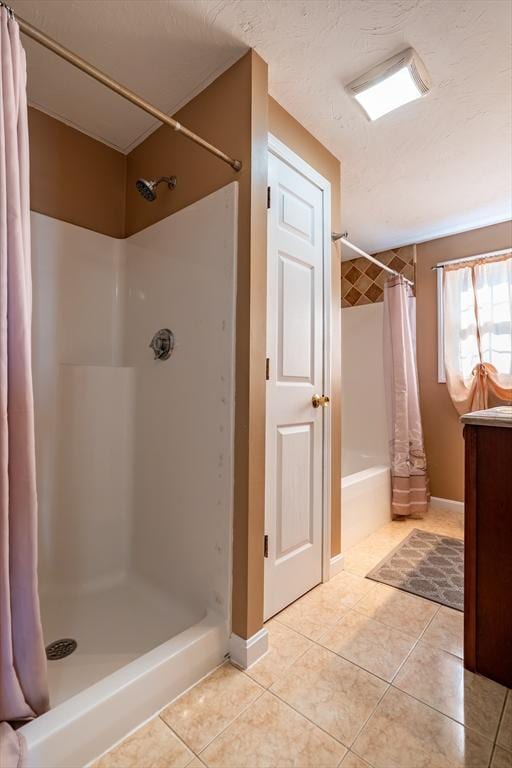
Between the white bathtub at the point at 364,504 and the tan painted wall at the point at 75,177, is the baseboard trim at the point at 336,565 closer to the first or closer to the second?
the white bathtub at the point at 364,504

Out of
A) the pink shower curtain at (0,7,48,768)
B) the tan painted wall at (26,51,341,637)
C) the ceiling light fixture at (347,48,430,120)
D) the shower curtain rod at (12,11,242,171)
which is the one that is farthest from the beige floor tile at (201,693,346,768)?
the ceiling light fixture at (347,48,430,120)

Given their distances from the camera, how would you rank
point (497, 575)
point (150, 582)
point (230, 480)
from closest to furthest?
point (497, 575) < point (230, 480) < point (150, 582)

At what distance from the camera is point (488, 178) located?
226cm

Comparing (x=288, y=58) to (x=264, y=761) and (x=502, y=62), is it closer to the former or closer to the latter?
(x=502, y=62)

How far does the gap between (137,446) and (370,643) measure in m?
1.34

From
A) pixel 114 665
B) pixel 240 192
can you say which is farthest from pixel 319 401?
pixel 114 665

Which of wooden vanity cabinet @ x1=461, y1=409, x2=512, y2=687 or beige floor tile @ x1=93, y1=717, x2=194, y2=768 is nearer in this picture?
beige floor tile @ x1=93, y1=717, x2=194, y2=768

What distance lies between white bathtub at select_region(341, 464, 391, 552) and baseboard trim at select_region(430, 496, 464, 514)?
57 centimetres

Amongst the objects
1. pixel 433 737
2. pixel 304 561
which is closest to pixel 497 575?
pixel 433 737

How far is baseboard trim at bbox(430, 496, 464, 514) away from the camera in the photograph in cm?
295

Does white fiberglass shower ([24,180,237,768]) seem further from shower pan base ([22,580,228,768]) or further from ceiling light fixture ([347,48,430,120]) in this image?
ceiling light fixture ([347,48,430,120])

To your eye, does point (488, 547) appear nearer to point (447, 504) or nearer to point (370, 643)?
point (370, 643)

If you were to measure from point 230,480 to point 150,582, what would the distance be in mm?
783

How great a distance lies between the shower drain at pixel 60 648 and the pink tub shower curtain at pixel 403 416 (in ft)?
7.24
